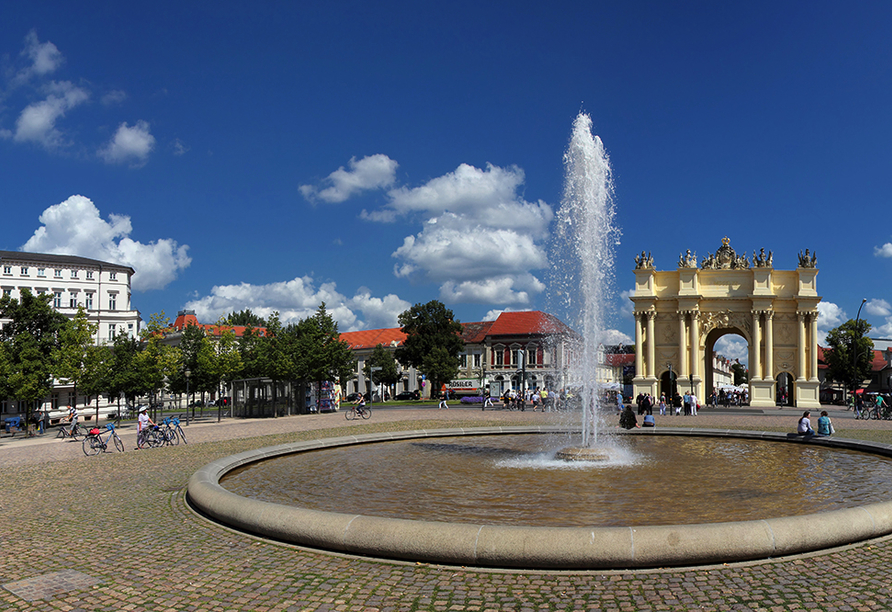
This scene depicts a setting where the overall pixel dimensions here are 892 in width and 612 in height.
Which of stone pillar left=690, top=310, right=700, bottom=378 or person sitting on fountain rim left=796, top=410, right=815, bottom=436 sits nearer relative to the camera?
person sitting on fountain rim left=796, top=410, right=815, bottom=436

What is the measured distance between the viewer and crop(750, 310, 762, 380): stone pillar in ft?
190

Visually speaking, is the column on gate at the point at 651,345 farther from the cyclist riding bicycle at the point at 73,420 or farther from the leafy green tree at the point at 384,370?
the cyclist riding bicycle at the point at 73,420

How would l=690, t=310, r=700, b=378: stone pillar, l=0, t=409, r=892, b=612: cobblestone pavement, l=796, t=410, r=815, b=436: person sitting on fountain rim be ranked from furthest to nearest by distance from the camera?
l=690, t=310, r=700, b=378: stone pillar → l=796, t=410, r=815, b=436: person sitting on fountain rim → l=0, t=409, r=892, b=612: cobblestone pavement

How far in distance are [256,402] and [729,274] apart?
44250 millimetres

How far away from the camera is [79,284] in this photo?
81.8 meters

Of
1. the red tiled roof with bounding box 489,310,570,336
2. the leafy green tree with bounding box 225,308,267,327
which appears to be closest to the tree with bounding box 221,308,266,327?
the leafy green tree with bounding box 225,308,267,327

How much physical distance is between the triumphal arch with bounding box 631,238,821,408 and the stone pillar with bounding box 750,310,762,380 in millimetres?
92

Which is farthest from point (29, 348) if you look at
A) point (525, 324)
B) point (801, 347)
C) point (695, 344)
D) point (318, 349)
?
point (525, 324)

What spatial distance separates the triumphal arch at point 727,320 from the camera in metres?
57.5

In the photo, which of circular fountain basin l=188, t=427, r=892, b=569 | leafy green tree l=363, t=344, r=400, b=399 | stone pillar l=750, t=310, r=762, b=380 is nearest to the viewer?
circular fountain basin l=188, t=427, r=892, b=569

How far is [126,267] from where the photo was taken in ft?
281

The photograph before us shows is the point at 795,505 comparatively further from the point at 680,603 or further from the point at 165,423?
the point at 165,423

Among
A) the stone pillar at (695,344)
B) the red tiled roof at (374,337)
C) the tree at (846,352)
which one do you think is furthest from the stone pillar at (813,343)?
the red tiled roof at (374,337)

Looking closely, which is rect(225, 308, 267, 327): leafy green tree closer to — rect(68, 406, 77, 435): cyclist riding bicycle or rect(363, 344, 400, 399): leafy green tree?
rect(363, 344, 400, 399): leafy green tree
